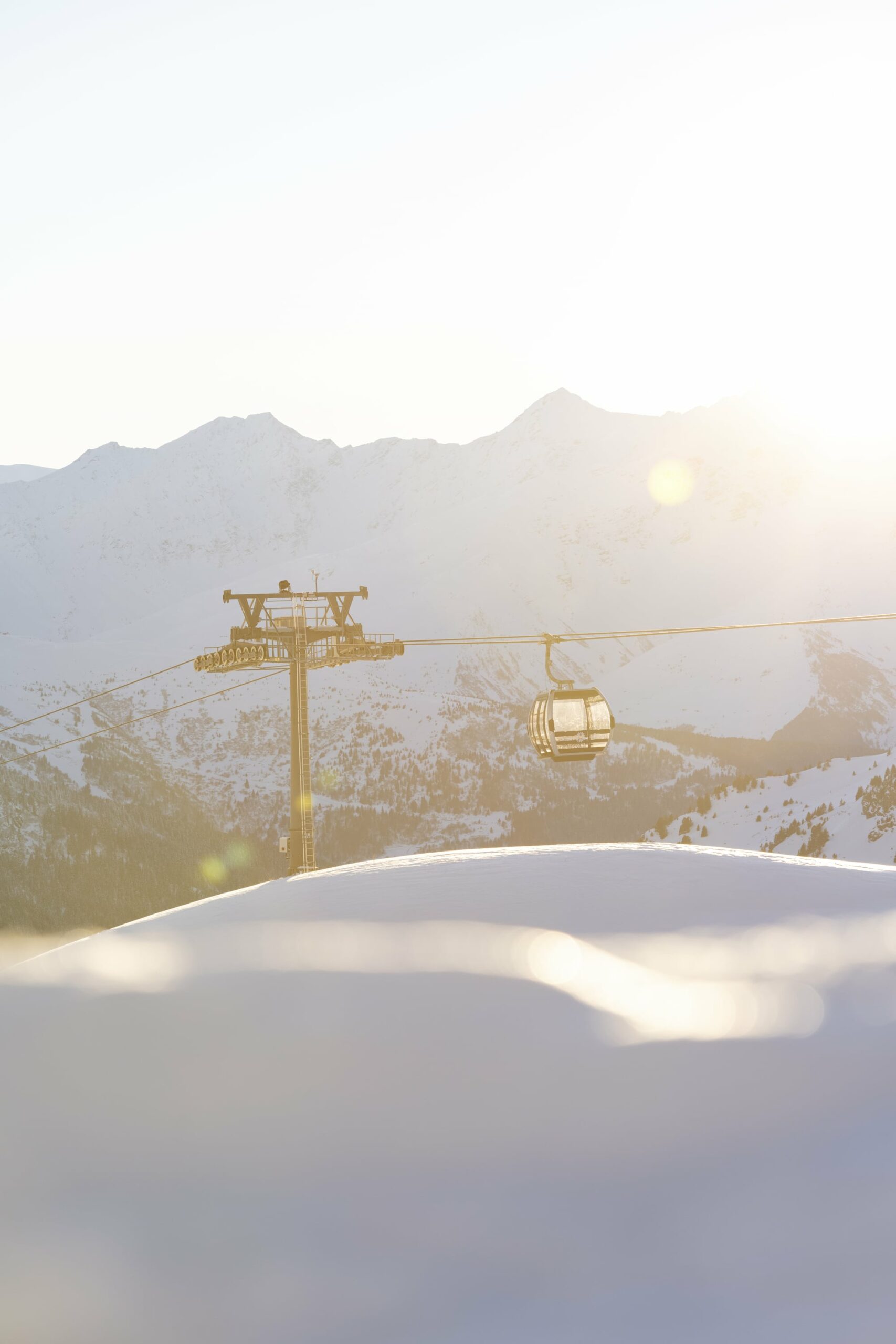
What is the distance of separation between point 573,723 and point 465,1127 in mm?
8636

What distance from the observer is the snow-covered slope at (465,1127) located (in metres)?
5.95

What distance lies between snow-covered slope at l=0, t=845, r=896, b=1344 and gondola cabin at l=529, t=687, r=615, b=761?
4.98 m

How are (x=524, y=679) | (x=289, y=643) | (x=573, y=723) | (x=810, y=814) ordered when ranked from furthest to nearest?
(x=524, y=679) < (x=810, y=814) < (x=289, y=643) < (x=573, y=723)

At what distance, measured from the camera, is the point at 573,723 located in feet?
50.3

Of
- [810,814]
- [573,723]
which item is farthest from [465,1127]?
[810,814]

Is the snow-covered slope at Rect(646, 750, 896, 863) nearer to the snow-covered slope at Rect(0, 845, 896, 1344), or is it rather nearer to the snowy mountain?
the snowy mountain

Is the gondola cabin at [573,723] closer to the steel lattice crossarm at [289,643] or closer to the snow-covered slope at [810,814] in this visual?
the steel lattice crossarm at [289,643]

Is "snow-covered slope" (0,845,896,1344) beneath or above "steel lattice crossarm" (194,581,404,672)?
beneath

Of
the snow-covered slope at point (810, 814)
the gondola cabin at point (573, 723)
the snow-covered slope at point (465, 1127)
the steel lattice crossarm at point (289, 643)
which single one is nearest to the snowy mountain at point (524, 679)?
the steel lattice crossarm at point (289, 643)

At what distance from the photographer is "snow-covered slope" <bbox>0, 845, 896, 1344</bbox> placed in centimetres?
595

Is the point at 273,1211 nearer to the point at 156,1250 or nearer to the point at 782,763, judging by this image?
the point at 156,1250

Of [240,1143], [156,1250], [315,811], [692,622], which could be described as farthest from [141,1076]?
[692,622]

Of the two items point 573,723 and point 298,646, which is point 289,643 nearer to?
point 298,646

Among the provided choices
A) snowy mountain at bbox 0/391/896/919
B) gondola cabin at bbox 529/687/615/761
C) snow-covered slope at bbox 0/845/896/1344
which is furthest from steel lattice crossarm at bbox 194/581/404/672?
snow-covered slope at bbox 0/845/896/1344
